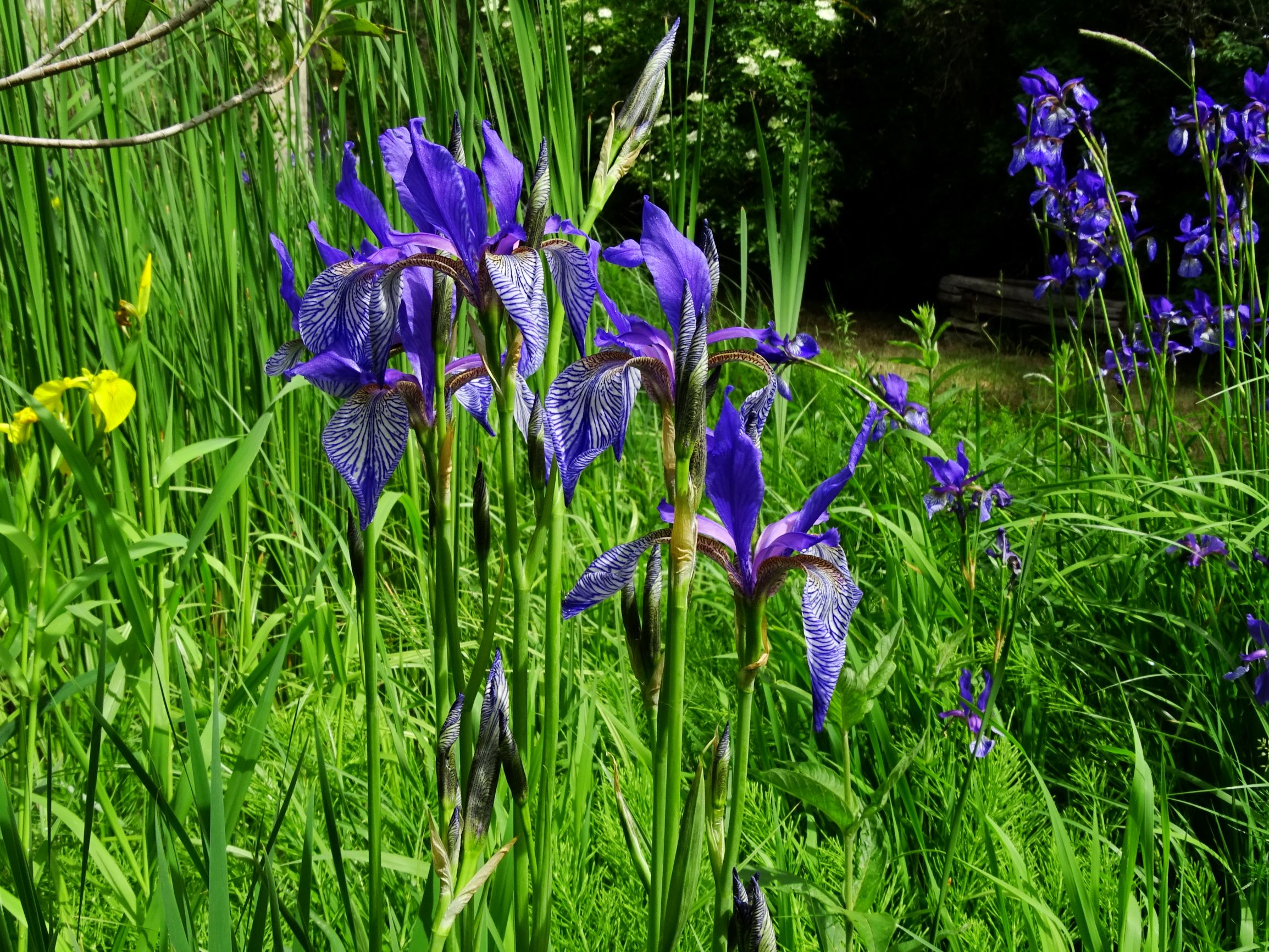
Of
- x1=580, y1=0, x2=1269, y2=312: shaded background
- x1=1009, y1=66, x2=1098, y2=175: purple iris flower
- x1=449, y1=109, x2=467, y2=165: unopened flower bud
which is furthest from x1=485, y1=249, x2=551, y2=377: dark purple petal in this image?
x1=580, y1=0, x2=1269, y2=312: shaded background

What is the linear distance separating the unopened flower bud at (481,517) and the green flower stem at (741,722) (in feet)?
0.75

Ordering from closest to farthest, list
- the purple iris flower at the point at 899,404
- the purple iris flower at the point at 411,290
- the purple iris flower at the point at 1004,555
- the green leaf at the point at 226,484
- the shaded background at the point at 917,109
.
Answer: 1. the purple iris flower at the point at 411,290
2. the green leaf at the point at 226,484
3. the purple iris flower at the point at 1004,555
4. the purple iris flower at the point at 899,404
5. the shaded background at the point at 917,109

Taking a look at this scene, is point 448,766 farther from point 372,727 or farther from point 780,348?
point 780,348

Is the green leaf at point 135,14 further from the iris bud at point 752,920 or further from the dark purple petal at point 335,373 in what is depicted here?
the iris bud at point 752,920

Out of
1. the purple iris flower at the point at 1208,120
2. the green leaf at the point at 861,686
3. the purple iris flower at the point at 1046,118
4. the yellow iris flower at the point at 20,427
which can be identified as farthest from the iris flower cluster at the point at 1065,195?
the yellow iris flower at the point at 20,427

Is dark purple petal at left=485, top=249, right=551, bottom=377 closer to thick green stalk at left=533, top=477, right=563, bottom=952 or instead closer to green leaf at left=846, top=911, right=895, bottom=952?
thick green stalk at left=533, top=477, right=563, bottom=952

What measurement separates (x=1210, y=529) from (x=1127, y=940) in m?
0.95

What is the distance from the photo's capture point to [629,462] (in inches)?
118

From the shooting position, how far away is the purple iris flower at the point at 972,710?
1.55 meters

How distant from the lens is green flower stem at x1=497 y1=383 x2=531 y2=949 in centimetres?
79

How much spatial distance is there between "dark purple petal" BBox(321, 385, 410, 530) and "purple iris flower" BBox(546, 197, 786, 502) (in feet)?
0.56

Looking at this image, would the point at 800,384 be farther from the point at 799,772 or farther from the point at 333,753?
the point at 799,772

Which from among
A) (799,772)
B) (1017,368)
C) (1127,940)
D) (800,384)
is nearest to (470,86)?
(799,772)

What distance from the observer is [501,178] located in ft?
2.81
